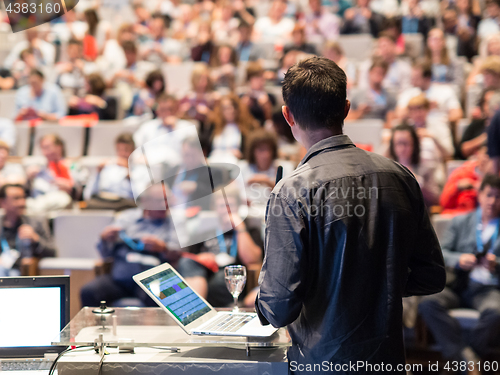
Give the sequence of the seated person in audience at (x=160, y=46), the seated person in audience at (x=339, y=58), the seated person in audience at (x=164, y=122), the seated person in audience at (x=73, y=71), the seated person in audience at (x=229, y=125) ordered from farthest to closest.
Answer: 1. the seated person in audience at (x=160, y=46)
2. the seated person in audience at (x=73, y=71)
3. the seated person in audience at (x=339, y=58)
4. the seated person in audience at (x=164, y=122)
5. the seated person in audience at (x=229, y=125)

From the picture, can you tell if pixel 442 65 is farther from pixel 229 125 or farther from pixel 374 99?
pixel 229 125

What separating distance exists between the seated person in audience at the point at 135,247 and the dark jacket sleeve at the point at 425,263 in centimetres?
165

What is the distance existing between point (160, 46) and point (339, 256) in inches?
211

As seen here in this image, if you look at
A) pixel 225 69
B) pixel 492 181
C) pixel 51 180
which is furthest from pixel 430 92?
pixel 51 180

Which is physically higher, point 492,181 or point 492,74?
point 492,74

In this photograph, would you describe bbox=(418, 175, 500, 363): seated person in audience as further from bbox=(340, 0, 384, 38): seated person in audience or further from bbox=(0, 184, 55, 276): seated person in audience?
bbox=(340, 0, 384, 38): seated person in audience

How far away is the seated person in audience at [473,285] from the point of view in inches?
96.6

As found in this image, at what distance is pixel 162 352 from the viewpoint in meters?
1.32

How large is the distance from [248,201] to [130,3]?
204 inches

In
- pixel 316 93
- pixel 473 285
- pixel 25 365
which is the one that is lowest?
pixel 473 285

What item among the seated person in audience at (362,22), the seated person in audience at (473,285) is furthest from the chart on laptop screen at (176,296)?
the seated person in audience at (362,22)

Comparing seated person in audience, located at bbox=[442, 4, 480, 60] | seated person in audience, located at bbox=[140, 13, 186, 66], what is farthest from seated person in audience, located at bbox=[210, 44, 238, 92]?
seated person in audience, located at bbox=[442, 4, 480, 60]

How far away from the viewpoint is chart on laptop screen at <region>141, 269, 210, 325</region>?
1301 millimetres

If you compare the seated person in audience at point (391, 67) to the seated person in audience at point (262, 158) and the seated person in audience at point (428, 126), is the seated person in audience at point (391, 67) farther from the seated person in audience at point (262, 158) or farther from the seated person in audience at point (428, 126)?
the seated person in audience at point (262, 158)
